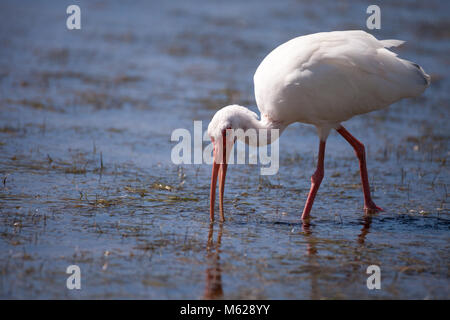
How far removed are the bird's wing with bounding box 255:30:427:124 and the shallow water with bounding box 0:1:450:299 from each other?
1.14 m

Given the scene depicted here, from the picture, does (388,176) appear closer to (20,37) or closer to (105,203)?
(105,203)

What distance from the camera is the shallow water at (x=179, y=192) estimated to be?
16.7 feet

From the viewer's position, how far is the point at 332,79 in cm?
680

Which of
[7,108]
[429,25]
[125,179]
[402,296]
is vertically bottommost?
[402,296]

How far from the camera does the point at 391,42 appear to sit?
23.7ft

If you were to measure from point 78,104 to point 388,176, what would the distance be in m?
5.66

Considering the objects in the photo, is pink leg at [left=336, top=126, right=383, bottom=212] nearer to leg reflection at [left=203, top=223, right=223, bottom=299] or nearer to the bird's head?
the bird's head

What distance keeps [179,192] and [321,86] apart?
2.05m

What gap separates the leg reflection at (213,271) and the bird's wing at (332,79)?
5.50 ft

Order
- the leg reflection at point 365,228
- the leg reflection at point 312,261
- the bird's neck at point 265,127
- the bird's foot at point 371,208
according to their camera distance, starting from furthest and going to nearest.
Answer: the bird's foot at point 371,208
the bird's neck at point 265,127
the leg reflection at point 365,228
the leg reflection at point 312,261

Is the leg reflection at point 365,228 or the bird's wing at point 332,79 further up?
the bird's wing at point 332,79

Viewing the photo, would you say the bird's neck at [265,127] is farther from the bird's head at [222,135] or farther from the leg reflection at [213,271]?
the leg reflection at [213,271]

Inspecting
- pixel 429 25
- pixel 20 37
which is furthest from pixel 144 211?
pixel 429 25

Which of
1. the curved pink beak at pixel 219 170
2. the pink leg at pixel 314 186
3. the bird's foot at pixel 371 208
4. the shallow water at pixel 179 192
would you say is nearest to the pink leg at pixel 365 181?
the bird's foot at pixel 371 208
